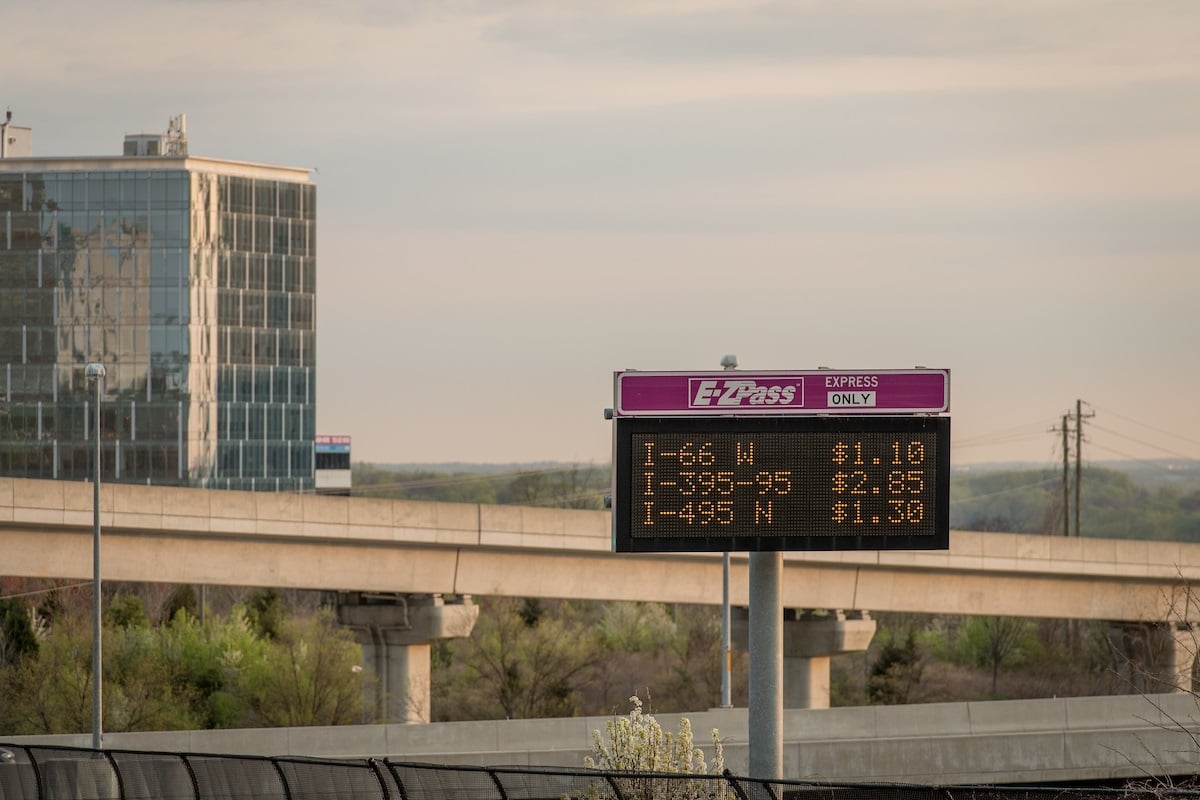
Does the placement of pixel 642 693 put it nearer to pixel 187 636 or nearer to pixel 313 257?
pixel 187 636

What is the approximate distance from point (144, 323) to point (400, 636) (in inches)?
2961

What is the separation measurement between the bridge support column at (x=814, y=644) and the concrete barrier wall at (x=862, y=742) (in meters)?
10.1

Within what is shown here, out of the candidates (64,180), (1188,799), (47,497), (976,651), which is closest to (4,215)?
(64,180)

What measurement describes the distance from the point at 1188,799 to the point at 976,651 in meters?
64.8

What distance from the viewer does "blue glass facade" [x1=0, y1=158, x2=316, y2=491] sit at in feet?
373

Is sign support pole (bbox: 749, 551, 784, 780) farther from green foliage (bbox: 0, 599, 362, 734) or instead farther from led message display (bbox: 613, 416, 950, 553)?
green foliage (bbox: 0, 599, 362, 734)

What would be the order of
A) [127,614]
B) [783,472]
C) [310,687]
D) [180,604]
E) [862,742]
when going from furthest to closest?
[180,604] < [127,614] < [310,687] < [862,742] < [783,472]

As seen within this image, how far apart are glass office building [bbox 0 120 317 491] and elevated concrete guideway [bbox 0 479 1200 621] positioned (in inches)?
2822

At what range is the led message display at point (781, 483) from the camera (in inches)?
687

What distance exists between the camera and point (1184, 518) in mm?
172750

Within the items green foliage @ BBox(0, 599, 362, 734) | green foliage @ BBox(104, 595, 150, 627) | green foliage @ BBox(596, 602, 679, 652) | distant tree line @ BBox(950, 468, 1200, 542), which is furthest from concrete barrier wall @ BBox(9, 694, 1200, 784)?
distant tree line @ BBox(950, 468, 1200, 542)

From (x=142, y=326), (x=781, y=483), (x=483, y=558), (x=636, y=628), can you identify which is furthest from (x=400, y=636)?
(x=142, y=326)

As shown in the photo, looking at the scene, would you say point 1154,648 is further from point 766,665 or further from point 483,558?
point 766,665

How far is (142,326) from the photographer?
381 ft
